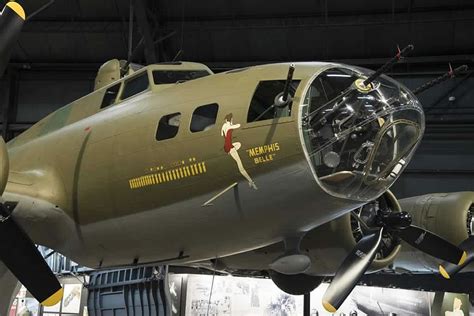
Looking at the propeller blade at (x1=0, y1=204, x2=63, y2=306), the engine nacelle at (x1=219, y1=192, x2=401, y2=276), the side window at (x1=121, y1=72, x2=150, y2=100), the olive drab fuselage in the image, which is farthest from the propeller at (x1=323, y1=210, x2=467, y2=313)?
the side window at (x1=121, y1=72, x2=150, y2=100)

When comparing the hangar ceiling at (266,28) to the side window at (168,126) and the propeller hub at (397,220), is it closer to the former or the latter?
the propeller hub at (397,220)

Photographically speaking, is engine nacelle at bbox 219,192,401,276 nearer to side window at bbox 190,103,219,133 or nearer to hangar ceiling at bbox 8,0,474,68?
side window at bbox 190,103,219,133

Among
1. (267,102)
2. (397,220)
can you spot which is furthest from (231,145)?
(397,220)

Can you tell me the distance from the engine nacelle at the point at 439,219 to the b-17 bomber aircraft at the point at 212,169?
152 cm

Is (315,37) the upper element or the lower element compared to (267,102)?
upper

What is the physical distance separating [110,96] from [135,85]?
1.81 ft

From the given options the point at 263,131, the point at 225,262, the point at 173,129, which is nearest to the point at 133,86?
the point at 173,129

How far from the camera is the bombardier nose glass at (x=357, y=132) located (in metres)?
5.20

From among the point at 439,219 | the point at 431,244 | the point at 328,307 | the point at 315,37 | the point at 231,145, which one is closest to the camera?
the point at 231,145

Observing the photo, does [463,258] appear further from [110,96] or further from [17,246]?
[17,246]

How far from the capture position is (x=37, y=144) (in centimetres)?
799

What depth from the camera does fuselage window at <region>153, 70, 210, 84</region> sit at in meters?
7.17

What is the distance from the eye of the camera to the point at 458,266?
873cm

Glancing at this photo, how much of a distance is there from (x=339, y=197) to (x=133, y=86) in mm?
3478
